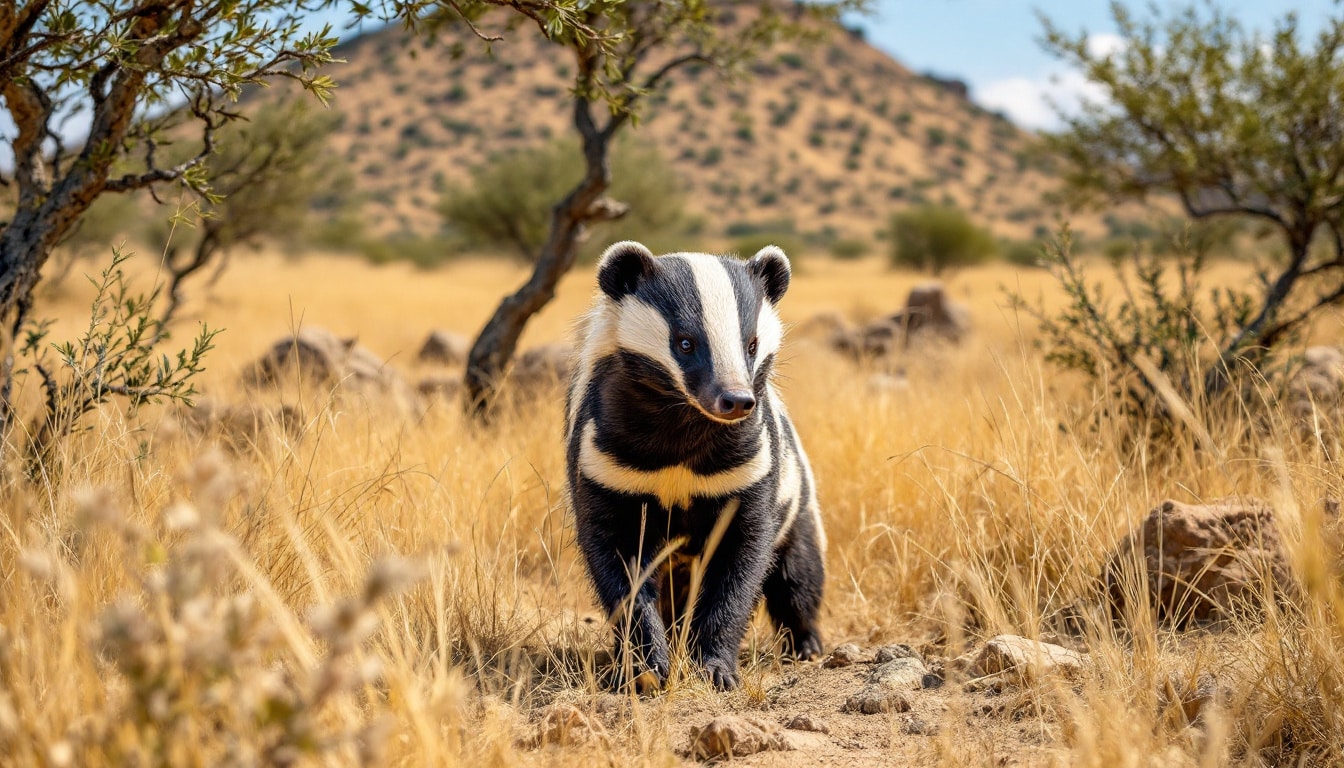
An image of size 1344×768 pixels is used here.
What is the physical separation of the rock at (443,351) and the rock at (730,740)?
8992 millimetres

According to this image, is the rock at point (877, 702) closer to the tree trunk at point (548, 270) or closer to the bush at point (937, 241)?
the tree trunk at point (548, 270)

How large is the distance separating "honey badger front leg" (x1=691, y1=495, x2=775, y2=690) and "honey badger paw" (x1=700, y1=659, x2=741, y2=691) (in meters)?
0.02

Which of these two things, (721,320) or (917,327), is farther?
(917,327)

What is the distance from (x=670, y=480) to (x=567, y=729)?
103cm

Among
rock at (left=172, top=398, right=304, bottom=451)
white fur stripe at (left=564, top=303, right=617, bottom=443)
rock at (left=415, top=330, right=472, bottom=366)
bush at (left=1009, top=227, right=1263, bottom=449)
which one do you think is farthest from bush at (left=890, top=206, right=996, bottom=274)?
white fur stripe at (left=564, top=303, right=617, bottom=443)

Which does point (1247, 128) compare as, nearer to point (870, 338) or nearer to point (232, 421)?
point (870, 338)

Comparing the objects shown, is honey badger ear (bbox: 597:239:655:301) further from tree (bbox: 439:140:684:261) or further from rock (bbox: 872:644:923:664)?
tree (bbox: 439:140:684:261)

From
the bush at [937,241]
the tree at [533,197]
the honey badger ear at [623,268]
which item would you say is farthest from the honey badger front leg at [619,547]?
the bush at [937,241]

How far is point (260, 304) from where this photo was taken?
699 inches

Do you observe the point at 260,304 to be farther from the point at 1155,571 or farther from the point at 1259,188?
the point at 1155,571

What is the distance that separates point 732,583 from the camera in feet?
12.2

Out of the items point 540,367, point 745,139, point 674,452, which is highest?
point 745,139

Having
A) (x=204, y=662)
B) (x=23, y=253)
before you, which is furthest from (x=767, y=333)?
(x=23, y=253)

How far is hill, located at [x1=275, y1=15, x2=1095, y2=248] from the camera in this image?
57500mm
